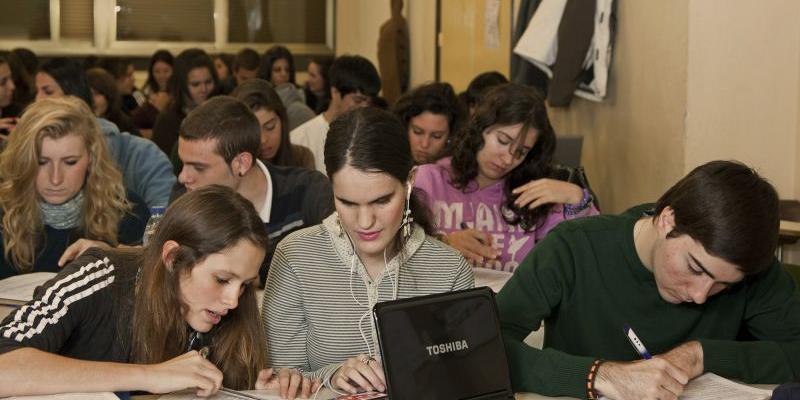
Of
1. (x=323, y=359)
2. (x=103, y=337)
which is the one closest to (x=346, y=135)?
(x=323, y=359)

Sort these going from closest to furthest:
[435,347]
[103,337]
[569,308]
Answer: [435,347], [103,337], [569,308]

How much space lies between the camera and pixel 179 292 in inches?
90.8

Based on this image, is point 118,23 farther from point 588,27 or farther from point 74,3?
point 588,27

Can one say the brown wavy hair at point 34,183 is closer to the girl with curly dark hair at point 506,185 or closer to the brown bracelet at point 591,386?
the girl with curly dark hair at point 506,185

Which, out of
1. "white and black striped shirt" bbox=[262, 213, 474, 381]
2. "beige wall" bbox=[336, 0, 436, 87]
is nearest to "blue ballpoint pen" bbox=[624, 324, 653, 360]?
"white and black striped shirt" bbox=[262, 213, 474, 381]

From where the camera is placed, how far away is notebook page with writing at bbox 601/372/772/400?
7.27 feet

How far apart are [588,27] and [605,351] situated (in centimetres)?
303

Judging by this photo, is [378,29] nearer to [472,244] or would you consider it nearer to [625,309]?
[472,244]

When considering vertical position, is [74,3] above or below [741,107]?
above

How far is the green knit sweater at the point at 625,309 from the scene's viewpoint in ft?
7.94

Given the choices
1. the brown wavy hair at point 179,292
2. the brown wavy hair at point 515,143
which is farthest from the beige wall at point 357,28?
the brown wavy hair at point 179,292

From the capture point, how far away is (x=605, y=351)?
100 inches

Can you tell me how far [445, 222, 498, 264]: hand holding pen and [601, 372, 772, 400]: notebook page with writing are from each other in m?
1.22

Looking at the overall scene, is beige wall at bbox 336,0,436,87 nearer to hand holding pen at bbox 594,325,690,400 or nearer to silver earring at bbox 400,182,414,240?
silver earring at bbox 400,182,414,240
